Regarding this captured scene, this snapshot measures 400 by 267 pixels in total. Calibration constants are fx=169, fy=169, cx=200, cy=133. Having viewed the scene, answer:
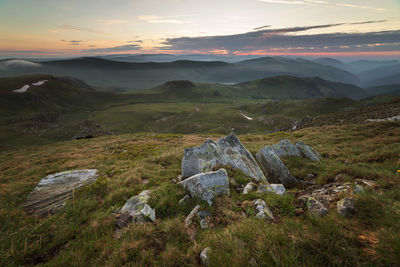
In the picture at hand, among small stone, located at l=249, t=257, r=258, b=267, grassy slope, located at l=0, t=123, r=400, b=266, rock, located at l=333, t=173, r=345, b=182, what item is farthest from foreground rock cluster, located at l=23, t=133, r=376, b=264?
small stone, located at l=249, t=257, r=258, b=267

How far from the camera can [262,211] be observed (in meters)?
6.25

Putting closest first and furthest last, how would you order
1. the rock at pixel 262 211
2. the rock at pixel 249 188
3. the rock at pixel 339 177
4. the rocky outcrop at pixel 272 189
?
the rock at pixel 262 211 < the rocky outcrop at pixel 272 189 < the rock at pixel 249 188 < the rock at pixel 339 177

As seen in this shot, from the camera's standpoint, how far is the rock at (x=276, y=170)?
11.6 m

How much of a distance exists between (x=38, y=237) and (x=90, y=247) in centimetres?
251

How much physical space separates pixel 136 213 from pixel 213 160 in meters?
5.92

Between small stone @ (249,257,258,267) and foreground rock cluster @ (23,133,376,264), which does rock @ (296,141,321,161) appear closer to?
foreground rock cluster @ (23,133,376,264)

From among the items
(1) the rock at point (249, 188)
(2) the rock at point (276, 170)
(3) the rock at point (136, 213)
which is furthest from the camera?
(2) the rock at point (276, 170)

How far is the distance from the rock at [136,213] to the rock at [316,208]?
585 cm

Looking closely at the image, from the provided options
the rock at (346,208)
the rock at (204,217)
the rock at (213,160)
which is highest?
the rock at (346,208)

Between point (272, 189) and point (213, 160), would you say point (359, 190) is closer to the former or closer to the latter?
point (272, 189)

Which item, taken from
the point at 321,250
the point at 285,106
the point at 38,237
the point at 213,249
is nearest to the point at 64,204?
the point at 38,237

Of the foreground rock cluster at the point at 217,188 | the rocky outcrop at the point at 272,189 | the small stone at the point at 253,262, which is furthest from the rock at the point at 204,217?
the rocky outcrop at the point at 272,189

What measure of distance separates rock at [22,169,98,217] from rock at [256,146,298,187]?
12.8 m

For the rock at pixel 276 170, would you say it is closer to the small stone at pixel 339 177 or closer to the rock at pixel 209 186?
the small stone at pixel 339 177
